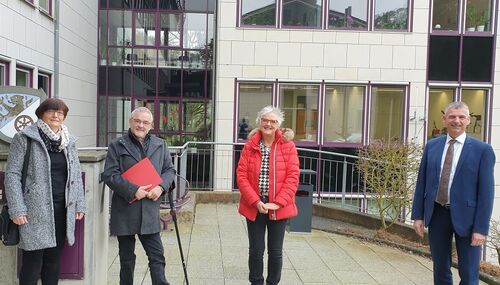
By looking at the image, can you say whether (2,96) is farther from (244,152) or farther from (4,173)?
(244,152)

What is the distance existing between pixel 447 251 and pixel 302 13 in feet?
30.9

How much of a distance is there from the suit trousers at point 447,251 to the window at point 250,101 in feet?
28.3

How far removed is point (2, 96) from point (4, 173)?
2.71 feet

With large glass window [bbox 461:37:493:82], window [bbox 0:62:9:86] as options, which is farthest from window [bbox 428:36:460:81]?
window [bbox 0:62:9:86]

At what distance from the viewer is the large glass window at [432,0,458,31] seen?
42.1 ft

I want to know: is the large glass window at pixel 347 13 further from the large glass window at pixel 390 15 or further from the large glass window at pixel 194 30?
the large glass window at pixel 194 30

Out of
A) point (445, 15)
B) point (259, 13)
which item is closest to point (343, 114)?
point (259, 13)

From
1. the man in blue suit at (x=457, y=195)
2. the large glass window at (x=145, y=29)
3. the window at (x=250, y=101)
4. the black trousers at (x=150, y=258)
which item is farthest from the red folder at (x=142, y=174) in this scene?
the large glass window at (x=145, y=29)

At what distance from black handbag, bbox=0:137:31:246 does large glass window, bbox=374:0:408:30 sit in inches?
425

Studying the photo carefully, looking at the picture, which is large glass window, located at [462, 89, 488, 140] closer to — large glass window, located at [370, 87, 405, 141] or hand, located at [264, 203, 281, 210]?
large glass window, located at [370, 87, 405, 141]

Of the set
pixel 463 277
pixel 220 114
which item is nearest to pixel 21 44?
pixel 220 114

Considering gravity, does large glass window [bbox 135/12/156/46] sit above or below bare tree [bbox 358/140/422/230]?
above

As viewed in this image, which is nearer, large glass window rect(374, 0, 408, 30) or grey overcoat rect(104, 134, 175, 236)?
grey overcoat rect(104, 134, 175, 236)

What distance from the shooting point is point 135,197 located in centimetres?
406
